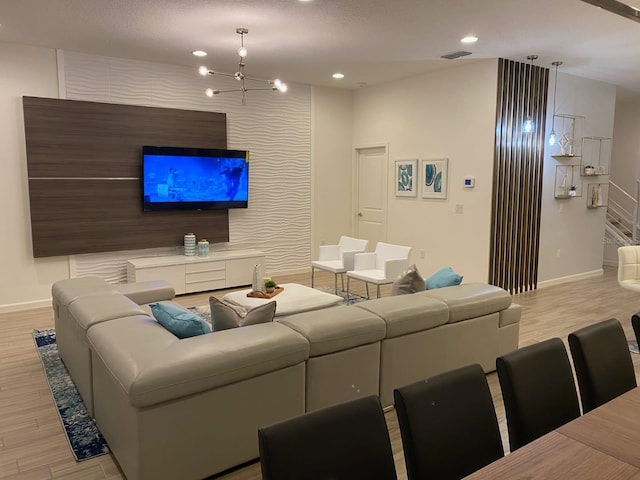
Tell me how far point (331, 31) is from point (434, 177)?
2.74 meters

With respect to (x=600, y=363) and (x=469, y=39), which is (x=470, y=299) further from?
(x=469, y=39)

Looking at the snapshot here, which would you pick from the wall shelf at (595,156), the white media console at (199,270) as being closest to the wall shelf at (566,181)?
the wall shelf at (595,156)

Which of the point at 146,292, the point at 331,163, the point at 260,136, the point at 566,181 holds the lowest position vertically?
the point at 146,292

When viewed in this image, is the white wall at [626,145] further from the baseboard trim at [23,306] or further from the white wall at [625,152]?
the baseboard trim at [23,306]

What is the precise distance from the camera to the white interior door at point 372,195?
7.67m

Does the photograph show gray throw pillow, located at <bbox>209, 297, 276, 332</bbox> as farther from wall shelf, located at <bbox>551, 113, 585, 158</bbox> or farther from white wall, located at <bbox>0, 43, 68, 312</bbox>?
wall shelf, located at <bbox>551, 113, 585, 158</bbox>

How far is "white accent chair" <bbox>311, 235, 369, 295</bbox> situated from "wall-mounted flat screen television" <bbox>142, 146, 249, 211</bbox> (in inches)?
58.2

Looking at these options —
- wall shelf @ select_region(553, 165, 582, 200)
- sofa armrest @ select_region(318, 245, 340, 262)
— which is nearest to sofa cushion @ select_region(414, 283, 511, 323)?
sofa armrest @ select_region(318, 245, 340, 262)

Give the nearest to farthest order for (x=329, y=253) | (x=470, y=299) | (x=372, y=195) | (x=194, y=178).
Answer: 1. (x=470, y=299)
2. (x=329, y=253)
3. (x=194, y=178)
4. (x=372, y=195)

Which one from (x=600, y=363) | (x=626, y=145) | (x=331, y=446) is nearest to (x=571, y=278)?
(x=626, y=145)

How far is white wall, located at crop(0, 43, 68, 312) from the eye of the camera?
209 inches

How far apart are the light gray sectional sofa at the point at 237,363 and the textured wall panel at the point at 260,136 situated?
3377 mm

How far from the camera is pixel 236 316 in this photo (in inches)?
111

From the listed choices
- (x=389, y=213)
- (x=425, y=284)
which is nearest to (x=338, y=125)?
(x=389, y=213)
